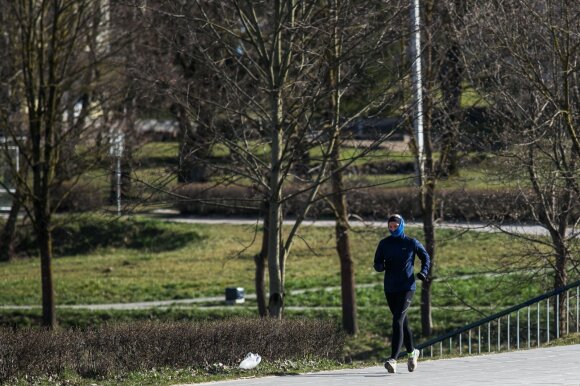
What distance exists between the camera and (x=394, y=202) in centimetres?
2930

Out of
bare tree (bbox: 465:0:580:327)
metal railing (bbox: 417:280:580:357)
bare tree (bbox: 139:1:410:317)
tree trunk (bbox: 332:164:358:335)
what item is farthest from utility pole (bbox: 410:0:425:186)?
tree trunk (bbox: 332:164:358:335)

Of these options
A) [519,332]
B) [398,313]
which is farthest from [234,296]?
[398,313]

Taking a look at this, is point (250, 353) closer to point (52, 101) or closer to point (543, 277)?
point (543, 277)

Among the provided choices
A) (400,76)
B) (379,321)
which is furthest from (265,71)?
(379,321)

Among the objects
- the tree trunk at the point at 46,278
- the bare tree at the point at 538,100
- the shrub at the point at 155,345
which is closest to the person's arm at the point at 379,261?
the shrub at the point at 155,345

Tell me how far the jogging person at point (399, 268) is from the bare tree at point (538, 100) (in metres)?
5.65

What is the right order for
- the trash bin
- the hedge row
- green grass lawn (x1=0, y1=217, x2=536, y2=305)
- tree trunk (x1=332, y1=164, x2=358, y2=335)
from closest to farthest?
the hedge row < tree trunk (x1=332, y1=164, x2=358, y2=335) < the trash bin < green grass lawn (x1=0, y1=217, x2=536, y2=305)

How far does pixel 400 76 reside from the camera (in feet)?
52.4

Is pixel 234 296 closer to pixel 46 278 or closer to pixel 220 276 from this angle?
pixel 46 278

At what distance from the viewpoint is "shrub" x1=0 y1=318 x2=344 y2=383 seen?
10.9 m

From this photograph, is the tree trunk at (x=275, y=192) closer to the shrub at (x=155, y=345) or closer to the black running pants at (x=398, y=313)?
the shrub at (x=155, y=345)

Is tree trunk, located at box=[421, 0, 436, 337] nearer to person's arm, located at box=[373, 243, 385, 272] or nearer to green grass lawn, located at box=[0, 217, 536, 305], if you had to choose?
green grass lawn, located at box=[0, 217, 536, 305]

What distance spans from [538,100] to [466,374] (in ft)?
26.6

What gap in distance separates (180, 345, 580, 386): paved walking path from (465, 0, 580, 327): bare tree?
4.96m
